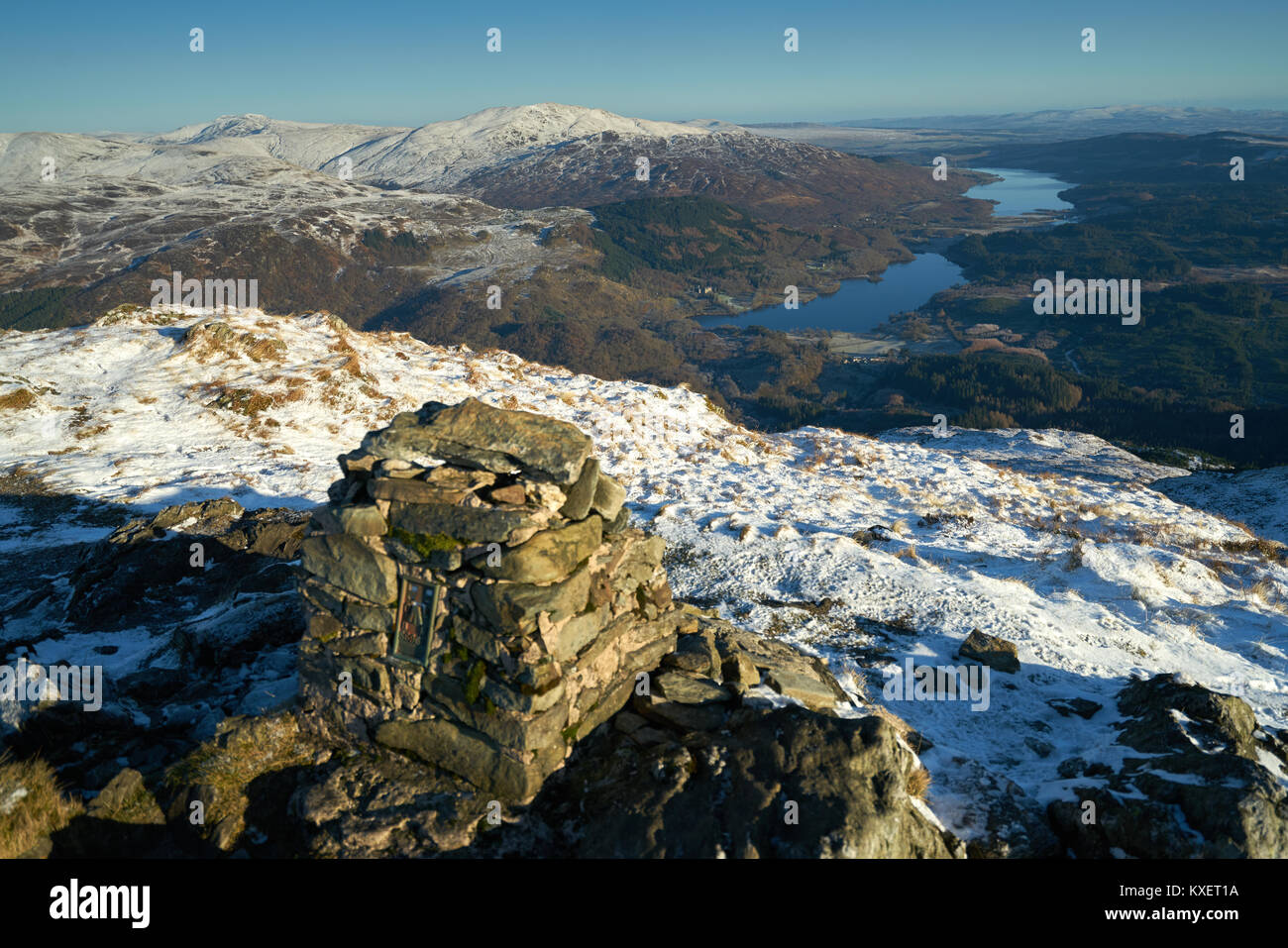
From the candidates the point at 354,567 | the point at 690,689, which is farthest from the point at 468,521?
the point at 690,689

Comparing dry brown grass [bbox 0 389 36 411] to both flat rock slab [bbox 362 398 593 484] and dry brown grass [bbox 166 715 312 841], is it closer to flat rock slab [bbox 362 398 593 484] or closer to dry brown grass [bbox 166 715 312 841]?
dry brown grass [bbox 166 715 312 841]

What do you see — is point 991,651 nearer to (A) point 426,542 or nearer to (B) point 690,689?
(B) point 690,689

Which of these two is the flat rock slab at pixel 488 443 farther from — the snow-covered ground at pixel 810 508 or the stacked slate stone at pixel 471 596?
the snow-covered ground at pixel 810 508

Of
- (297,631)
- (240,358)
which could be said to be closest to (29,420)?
(240,358)

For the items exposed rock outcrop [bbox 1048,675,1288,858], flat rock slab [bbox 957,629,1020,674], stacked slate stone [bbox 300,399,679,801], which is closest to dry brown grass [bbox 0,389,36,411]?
stacked slate stone [bbox 300,399,679,801]

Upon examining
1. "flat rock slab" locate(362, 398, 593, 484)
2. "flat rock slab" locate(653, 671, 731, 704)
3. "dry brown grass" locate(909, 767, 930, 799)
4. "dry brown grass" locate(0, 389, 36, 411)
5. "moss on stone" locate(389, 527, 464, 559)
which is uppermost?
"dry brown grass" locate(0, 389, 36, 411)

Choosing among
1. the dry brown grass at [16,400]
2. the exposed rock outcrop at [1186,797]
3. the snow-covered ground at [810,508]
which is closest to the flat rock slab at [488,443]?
the snow-covered ground at [810,508]
